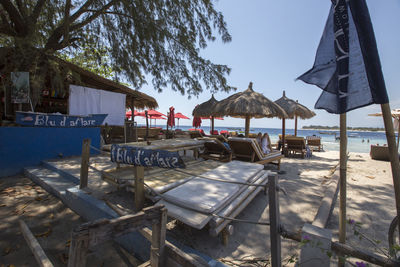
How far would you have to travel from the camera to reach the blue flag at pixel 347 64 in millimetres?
1404

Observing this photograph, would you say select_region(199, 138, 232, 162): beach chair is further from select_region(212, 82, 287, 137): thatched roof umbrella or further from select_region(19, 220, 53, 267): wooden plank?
select_region(19, 220, 53, 267): wooden plank

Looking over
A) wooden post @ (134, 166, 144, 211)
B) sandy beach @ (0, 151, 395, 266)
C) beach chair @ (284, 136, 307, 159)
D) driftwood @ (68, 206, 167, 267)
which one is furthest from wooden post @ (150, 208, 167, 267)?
beach chair @ (284, 136, 307, 159)

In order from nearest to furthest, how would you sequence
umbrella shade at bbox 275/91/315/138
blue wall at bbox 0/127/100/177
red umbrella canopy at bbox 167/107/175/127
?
1. blue wall at bbox 0/127/100/177
2. umbrella shade at bbox 275/91/315/138
3. red umbrella canopy at bbox 167/107/175/127

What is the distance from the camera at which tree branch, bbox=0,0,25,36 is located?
5.55 meters

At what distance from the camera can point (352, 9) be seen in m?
1.45

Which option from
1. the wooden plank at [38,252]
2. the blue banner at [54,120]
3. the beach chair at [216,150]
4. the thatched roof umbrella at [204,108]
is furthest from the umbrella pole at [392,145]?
the blue banner at [54,120]

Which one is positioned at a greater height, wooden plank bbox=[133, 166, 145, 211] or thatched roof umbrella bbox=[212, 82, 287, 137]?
thatched roof umbrella bbox=[212, 82, 287, 137]

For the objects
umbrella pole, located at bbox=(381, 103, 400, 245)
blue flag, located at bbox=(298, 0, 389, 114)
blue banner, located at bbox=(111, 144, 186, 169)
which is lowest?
blue banner, located at bbox=(111, 144, 186, 169)

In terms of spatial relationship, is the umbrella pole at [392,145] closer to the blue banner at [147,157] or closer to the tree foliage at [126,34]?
the blue banner at [147,157]

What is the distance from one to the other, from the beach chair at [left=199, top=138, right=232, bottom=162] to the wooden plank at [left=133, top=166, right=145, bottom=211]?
3.16m

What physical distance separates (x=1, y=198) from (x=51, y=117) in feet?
9.38

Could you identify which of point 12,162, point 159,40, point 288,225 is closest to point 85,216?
point 288,225

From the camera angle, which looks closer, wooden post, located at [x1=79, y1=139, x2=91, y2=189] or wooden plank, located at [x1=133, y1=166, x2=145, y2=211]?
wooden plank, located at [x1=133, y1=166, x2=145, y2=211]

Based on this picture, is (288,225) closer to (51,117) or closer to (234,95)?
(234,95)
